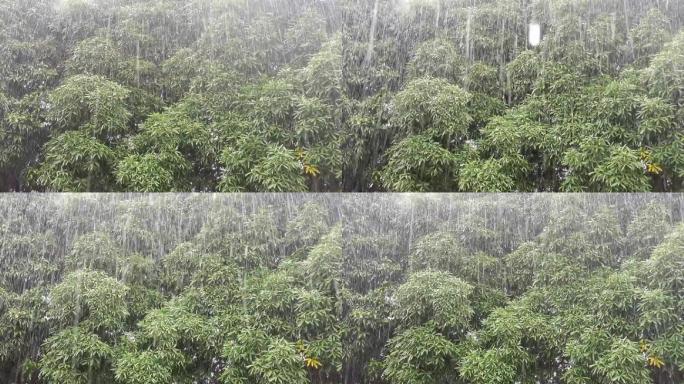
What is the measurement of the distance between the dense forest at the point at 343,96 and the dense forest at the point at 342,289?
0.23 metres

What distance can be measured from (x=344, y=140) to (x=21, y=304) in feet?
6.81

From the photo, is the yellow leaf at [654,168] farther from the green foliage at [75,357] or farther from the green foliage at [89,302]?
the green foliage at [75,357]

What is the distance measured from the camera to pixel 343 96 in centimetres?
570

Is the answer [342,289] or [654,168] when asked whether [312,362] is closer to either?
[342,289]

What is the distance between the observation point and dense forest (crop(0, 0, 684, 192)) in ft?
18.0

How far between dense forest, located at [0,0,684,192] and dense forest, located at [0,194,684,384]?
0.77 feet

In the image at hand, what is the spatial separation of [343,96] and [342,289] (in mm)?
1246

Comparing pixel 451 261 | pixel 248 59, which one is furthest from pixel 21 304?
pixel 451 261

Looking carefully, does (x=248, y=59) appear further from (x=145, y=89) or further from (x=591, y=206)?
(x=591, y=206)

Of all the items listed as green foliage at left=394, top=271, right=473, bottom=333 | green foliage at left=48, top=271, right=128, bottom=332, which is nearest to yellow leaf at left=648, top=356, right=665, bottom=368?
green foliage at left=394, top=271, right=473, bottom=333

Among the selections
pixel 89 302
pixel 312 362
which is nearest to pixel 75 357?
pixel 89 302

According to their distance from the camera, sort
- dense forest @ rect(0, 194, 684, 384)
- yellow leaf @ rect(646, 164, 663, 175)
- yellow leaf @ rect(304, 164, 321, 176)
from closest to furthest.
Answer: dense forest @ rect(0, 194, 684, 384) < yellow leaf @ rect(646, 164, 663, 175) < yellow leaf @ rect(304, 164, 321, 176)

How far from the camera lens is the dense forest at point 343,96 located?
549cm

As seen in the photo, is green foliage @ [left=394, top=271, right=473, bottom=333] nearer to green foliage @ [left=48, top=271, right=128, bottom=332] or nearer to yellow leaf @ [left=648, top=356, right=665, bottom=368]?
yellow leaf @ [left=648, top=356, right=665, bottom=368]
